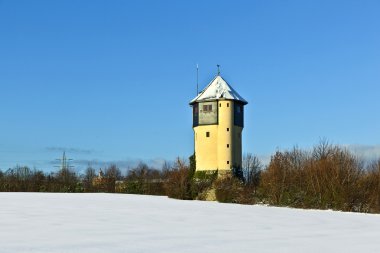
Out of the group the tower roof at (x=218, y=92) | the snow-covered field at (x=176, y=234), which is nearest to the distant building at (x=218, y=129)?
the tower roof at (x=218, y=92)

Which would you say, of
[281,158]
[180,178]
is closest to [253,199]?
[281,158]

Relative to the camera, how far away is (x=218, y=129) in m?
54.1

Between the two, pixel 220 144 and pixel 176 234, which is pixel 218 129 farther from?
pixel 176 234

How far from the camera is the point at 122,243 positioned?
13312 millimetres

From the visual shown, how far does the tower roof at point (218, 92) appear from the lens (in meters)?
55.1

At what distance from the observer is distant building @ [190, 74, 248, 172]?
53.7 metres

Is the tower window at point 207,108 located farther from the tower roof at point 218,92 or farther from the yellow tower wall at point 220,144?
the yellow tower wall at point 220,144

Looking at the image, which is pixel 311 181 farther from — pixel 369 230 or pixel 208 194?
pixel 369 230

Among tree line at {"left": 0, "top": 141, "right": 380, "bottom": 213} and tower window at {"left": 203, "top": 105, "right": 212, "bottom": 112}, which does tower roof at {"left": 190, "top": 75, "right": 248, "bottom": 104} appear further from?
tree line at {"left": 0, "top": 141, "right": 380, "bottom": 213}

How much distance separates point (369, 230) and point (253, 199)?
68.8 feet

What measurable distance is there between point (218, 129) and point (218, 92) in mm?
4151

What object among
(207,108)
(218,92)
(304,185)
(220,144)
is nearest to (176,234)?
(304,185)

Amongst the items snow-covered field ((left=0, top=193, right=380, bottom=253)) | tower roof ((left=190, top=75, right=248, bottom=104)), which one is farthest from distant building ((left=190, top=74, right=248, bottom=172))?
snow-covered field ((left=0, top=193, right=380, bottom=253))

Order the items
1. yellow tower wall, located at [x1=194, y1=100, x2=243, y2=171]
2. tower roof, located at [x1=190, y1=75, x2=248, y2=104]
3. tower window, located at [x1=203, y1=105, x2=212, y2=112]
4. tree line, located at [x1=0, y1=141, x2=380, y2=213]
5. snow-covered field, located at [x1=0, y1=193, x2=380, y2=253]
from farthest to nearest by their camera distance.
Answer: tower roof, located at [x1=190, y1=75, x2=248, y2=104]
tower window, located at [x1=203, y1=105, x2=212, y2=112]
yellow tower wall, located at [x1=194, y1=100, x2=243, y2=171]
tree line, located at [x1=0, y1=141, x2=380, y2=213]
snow-covered field, located at [x1=0, y1=193, x2=380, y2=253]
